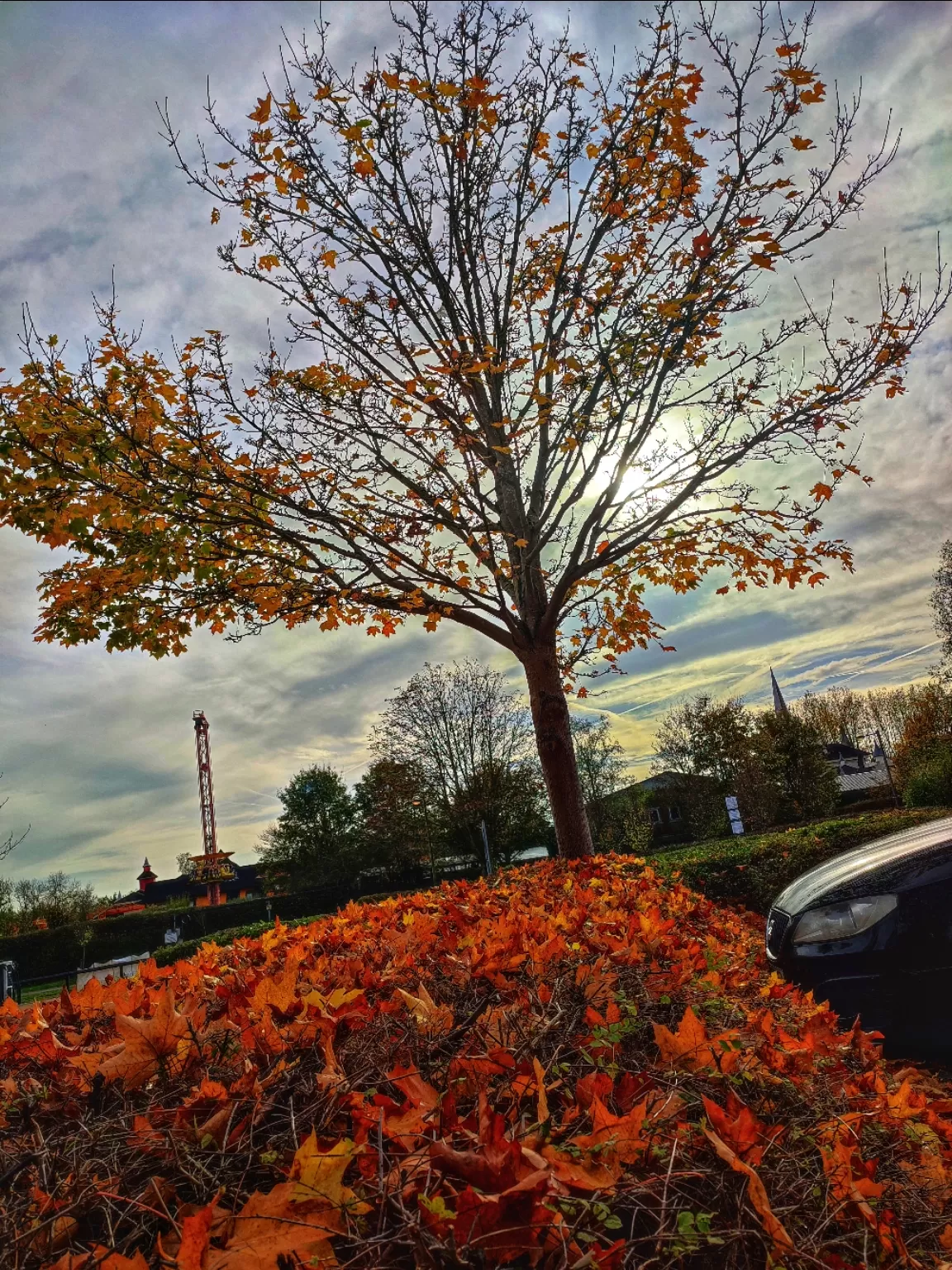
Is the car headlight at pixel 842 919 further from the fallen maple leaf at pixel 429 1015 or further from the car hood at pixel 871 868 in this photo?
the fallen maple leaf at pixel 429 1015

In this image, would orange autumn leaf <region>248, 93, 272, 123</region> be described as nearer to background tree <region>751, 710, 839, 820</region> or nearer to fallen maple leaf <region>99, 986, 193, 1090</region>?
fallen maple leaf <region>99, 986, 193, 1090</region>

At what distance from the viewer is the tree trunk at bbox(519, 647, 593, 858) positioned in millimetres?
7652

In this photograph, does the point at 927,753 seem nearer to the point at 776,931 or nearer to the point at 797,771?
the point at 797,771

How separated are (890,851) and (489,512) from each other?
5.00 metres

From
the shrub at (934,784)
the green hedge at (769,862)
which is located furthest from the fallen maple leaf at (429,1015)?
the shrub at (934,784)

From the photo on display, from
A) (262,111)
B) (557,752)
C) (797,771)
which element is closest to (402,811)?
(797,771)

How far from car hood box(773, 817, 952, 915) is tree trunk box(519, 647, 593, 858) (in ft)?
9.92

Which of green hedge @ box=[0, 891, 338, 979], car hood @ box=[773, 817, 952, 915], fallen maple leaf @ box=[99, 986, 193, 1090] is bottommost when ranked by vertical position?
green hedge @ box=[0, 891, 338, 979]

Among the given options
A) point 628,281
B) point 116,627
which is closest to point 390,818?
point 116,627

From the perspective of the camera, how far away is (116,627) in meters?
7.59

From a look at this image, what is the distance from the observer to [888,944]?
3.78 m

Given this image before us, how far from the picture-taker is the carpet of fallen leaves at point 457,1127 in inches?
44.1

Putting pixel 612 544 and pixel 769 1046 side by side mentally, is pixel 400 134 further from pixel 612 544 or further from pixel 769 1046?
pixel 769 1046

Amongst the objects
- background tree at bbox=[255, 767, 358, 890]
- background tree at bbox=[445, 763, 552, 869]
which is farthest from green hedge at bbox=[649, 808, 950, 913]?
background tree at bbox=[255, 767, 358, 890]
